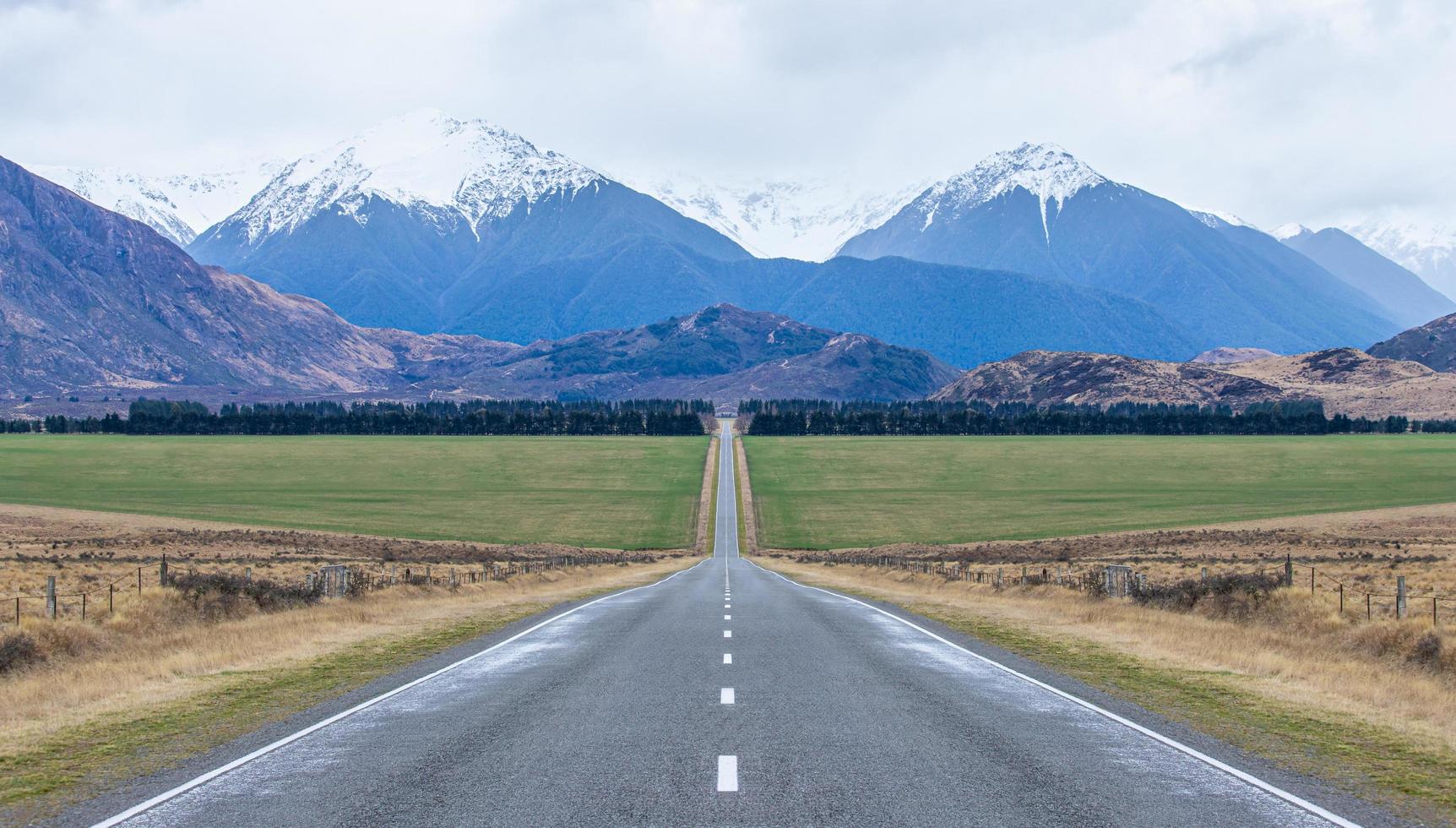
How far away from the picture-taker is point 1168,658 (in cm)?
2514

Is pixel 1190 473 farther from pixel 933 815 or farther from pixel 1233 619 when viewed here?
pixel 933 815

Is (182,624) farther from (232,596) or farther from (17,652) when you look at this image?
(17,652)

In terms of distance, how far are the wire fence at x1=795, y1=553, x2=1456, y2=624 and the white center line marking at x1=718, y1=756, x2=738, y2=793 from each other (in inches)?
775

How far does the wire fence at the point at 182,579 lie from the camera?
1197 inches

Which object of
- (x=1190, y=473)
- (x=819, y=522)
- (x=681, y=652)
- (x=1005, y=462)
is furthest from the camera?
(x=1005, y=462)

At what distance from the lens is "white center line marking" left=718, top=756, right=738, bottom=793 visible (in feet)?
41.1

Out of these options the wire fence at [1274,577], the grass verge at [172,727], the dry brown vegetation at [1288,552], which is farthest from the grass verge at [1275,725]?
the grass verge at [172,727]

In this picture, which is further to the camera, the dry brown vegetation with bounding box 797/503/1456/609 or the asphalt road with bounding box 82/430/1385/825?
the dry brown vegetation with bounding box 797/503/1456/609

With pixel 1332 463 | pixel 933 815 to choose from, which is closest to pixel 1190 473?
pixel 1332 463

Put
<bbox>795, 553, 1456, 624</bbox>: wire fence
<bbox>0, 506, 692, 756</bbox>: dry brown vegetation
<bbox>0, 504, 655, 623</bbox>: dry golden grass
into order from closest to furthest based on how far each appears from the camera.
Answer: <bbox>0, 506, 692, 756</bbox>: dry brown vegetation < <bbox>795, 553, 1456, 624</bbox>: wire fence < <bbox>0, 504, 655, 623</bbox>: dry golden grass

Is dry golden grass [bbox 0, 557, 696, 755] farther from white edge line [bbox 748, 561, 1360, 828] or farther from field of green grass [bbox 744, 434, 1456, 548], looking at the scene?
field of green grass [bbox 744, 434, 1456, 548]

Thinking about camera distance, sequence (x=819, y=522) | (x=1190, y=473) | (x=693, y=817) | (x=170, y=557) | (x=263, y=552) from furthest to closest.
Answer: (x=1190, y=473) < (x=819, y=522) < (x=263, y=552) < (x=170, y=557) < (x=693, y=817)

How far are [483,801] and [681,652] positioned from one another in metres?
12.6

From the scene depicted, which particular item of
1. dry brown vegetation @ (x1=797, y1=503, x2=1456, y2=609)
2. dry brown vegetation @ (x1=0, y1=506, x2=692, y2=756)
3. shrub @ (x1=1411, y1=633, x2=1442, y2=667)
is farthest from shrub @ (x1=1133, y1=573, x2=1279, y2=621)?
dry brown vegetation @ (x1=0, y1=506, x2=692, y2=756)
